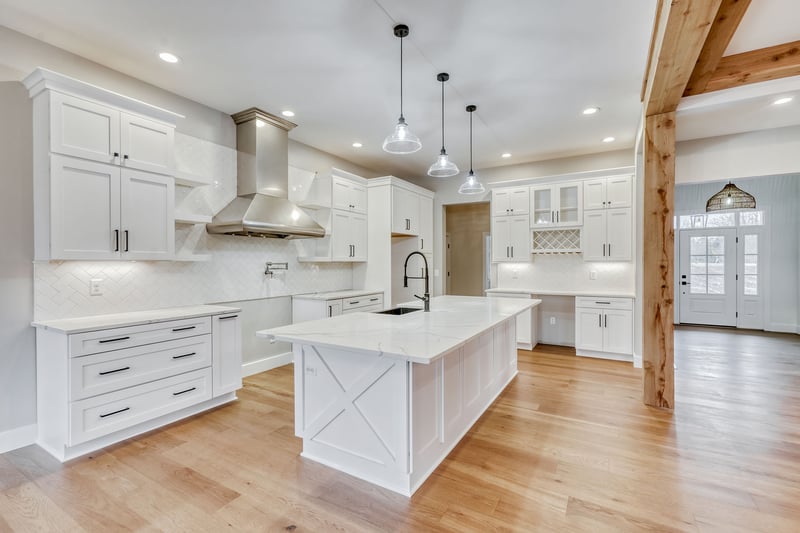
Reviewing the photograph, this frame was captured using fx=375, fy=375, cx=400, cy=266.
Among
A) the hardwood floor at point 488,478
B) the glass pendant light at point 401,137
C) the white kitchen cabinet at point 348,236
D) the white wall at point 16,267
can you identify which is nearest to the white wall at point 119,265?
the white wall at point 16,267

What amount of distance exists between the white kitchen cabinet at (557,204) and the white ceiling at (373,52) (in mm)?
1129

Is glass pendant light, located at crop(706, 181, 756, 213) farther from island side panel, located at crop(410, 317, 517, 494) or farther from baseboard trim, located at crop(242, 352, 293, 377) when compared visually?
baseboard trim, located at crop(242, 352, 293, 377)

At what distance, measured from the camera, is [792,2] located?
2170mm

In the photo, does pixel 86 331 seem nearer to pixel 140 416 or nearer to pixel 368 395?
pixel 140 416

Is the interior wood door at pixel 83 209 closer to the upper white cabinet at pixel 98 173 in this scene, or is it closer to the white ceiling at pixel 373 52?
the upper white cabinet at pixel 98 173

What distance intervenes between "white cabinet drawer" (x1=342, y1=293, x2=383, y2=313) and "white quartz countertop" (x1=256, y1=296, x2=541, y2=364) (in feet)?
6.02

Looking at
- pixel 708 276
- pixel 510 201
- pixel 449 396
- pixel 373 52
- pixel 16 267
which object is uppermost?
pixel 373 52

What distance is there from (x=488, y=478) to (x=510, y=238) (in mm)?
4067

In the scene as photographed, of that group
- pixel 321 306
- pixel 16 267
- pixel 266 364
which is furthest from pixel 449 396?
pixel 16 267

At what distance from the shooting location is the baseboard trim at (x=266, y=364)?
422cm

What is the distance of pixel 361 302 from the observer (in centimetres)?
513

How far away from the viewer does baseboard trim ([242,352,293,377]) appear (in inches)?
166

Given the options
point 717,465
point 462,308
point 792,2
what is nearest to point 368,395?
point 462,308

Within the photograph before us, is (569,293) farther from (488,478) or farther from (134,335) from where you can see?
→ (134,335)
